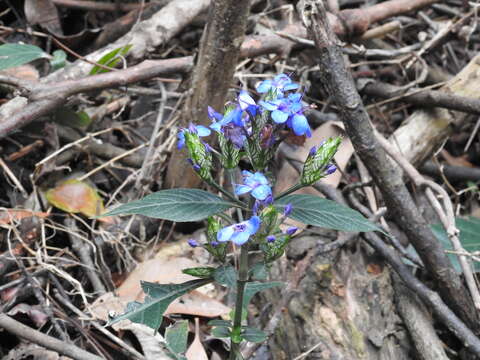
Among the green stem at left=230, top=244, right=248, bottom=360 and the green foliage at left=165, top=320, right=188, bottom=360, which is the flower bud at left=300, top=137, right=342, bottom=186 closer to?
the green stem at left=230, top=244, right=248, bottom=360

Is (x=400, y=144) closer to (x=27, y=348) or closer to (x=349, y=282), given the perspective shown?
(x=349, y=282)

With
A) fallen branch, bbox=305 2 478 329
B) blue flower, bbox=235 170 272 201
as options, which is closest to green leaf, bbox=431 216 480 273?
fallen branch, bbox=305 2 478 329

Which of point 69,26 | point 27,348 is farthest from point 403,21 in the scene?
point 27,348

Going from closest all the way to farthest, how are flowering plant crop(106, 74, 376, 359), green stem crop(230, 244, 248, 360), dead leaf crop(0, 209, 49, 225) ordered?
flowering plant crop(106, 74, 376, 359) → green stem crop(230, 244, 248, 360) → dead leaf crop(0, 209, 49, 225)

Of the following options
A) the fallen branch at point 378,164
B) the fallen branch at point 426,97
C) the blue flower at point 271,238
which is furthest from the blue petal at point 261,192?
the fallen branch at point 426,97

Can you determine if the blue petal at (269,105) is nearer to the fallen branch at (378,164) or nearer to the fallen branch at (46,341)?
the fallen branch at (378,164)

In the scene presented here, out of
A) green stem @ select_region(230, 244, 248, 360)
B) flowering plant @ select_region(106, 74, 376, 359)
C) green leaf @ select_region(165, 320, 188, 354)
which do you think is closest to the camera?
flowering plant @ select_region(106, 74, 376, 359)

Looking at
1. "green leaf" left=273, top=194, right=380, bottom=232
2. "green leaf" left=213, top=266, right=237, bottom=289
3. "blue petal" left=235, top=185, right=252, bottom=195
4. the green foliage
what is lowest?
the green foliage

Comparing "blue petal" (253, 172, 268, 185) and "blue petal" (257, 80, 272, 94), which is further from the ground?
"blue petal" (257, 80, 272, 94)
